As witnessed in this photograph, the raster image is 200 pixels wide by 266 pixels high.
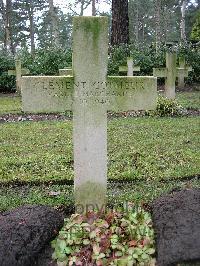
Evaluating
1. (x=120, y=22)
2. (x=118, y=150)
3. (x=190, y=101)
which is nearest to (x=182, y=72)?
(x=190, y=101)

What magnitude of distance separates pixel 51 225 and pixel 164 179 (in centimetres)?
209

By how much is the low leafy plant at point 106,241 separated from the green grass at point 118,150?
162 centimetres

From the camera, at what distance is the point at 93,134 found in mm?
3955

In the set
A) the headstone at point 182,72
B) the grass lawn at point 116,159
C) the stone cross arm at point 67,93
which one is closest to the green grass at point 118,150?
the grass lawn at point 116,159

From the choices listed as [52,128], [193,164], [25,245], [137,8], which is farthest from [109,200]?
[137,8]

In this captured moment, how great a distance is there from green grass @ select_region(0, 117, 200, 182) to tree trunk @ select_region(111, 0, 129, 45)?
377 inches

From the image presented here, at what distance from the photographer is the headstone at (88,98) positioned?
3754 mm

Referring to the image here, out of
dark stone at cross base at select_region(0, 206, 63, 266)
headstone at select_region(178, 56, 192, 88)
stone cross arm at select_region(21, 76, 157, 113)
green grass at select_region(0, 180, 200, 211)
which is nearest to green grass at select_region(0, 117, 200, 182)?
green grass at select_region(0, 180, 200, 211)

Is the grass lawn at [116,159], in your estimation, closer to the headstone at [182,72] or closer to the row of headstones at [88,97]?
the row of headstones at [88,97]

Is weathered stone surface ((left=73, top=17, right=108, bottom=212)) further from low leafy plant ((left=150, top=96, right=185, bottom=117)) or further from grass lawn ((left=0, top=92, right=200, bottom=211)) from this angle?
low leafy plant ((left=150, top=96, right=185, bottom=117))

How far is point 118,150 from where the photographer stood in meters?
6.70

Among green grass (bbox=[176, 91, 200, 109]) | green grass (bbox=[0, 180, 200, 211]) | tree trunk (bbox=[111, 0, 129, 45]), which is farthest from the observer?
tree trunk (bbox=[111, 0, 129, 45])

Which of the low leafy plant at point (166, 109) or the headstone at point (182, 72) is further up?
the headstone at point (182, 72)

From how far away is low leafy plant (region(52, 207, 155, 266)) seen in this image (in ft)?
11.0
